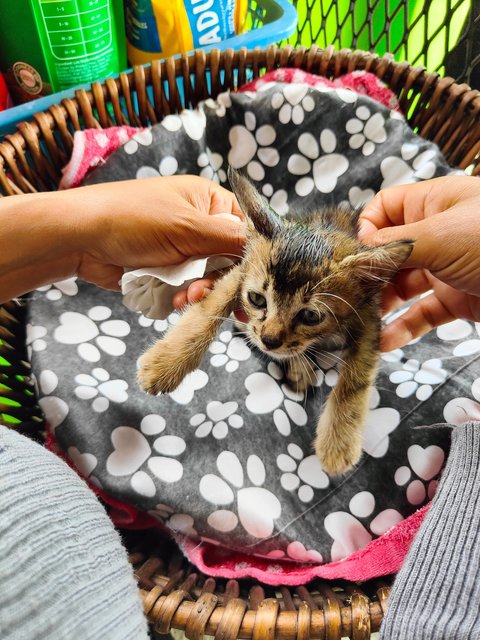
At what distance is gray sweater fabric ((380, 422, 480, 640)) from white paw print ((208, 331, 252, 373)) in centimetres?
51

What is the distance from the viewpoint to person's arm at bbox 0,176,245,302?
87 centimetres

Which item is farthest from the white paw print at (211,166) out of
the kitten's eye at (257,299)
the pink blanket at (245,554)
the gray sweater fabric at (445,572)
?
the gray sweater fabric at (445,572)

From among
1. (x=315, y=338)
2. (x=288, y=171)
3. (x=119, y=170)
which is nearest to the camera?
(x=315, y=338)

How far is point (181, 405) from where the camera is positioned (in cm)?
111

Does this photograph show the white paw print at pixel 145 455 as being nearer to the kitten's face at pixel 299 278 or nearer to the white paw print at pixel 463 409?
the kitten's face at pixel 299 278

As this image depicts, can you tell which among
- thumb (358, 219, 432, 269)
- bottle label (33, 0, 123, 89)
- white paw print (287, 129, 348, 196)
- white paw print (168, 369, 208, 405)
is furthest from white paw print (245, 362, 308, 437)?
bottle label (33, 0, 123, 89)

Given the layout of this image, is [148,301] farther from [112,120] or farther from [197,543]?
[112,120]

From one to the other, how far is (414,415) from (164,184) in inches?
26.6

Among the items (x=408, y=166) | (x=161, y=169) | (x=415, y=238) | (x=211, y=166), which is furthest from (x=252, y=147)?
(x=415, y=238)

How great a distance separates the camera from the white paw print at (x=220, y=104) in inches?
53.5

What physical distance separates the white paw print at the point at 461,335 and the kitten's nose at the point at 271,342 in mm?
499

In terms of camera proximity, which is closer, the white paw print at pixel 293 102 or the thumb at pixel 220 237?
the thumb at pixel 220 237

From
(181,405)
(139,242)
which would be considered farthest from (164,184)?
(181,405)

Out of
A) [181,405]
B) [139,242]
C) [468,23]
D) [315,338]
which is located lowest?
[181,405]
